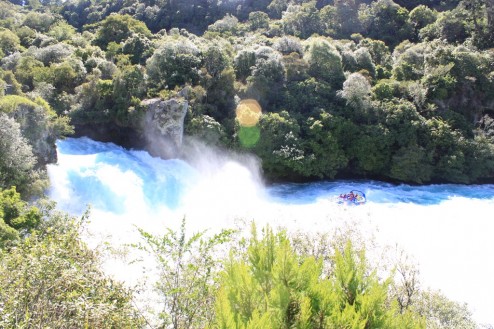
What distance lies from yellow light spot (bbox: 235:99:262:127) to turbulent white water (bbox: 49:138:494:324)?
3.26 metres

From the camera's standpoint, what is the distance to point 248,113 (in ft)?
112

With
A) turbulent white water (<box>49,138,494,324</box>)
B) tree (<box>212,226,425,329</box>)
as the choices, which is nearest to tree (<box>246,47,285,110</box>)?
turbulent white water (<box>49,138,494,324</box>)

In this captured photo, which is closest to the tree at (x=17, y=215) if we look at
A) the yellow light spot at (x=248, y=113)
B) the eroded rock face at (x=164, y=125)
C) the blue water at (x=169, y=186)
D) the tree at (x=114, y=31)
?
the blue water at (x=169, y=186)

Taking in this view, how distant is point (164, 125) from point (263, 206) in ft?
35.1


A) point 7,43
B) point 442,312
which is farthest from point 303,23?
point 442,312

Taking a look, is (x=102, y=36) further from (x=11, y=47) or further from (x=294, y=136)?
(x=294, y=136)

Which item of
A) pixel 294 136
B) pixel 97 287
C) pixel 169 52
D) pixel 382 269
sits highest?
pixel 169 52

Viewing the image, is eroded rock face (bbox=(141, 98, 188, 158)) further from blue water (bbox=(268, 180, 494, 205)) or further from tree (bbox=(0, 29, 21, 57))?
tree (bbox=(0, 29, 21, 57))

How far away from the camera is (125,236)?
2194cm

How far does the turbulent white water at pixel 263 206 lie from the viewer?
66.7 feet

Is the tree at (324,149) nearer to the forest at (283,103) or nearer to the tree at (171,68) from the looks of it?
the forest at (283,103)

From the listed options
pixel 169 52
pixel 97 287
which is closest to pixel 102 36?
pixel 169 52

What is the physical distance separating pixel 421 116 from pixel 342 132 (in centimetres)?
771

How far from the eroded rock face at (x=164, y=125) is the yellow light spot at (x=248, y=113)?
195 inches
